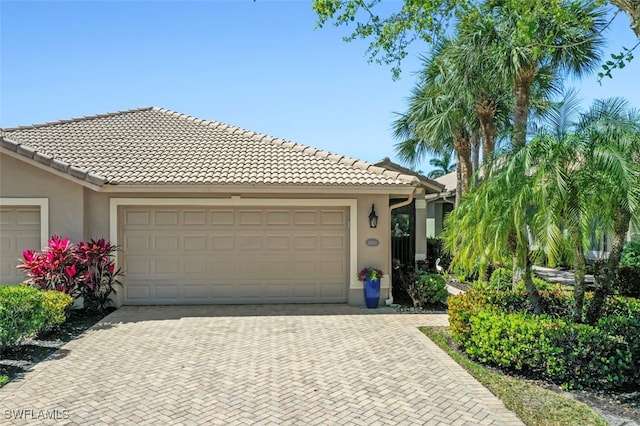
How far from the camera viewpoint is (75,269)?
365 inches

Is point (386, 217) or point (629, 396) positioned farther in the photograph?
point (386, 217)

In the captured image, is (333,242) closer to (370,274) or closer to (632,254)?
(370,274)

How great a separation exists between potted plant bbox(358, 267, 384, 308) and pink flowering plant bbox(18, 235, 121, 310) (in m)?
5.86

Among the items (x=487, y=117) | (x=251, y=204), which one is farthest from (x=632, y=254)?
(x=251, y=204)

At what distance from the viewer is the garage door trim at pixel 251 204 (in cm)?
1023

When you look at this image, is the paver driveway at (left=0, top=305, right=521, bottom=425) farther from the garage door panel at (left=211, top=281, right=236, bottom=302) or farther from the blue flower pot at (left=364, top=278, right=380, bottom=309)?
the garage door panel at (left=211, top=281, right=236, bottom=302)

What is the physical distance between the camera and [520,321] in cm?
627

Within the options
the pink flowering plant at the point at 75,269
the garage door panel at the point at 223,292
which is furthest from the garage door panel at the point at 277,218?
the pink flowering plant at the point at 75,269

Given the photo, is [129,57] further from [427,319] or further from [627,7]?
[627,7]

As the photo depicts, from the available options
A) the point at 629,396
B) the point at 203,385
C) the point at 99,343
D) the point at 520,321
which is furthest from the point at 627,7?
the point at 99,343

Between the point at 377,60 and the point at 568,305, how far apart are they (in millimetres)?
6630

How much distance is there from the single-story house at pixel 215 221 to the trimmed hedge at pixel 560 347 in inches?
167

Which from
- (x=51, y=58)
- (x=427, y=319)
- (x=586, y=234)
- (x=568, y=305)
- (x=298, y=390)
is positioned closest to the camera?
(x=298, y=390)

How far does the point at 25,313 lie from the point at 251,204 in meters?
5.05
